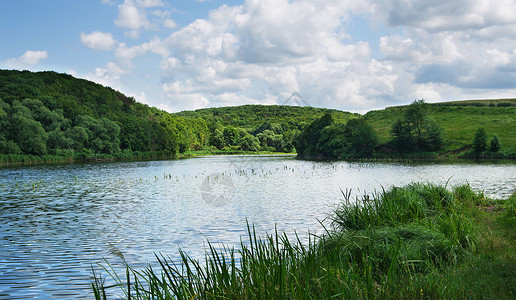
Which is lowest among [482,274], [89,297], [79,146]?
[89,297]

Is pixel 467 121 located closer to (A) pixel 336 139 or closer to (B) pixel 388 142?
(B) pixel 388 142

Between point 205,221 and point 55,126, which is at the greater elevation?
point 55,126

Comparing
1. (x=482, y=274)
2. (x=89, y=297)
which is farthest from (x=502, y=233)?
(x=89, y=297)

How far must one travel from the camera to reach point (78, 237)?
15070 millimetres

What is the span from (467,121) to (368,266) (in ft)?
374

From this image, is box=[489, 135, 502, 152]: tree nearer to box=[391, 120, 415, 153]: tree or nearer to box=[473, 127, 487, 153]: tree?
box=[473, 127, 487, 153]: tree

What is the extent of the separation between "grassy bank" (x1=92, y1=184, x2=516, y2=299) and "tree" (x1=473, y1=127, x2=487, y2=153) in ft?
240

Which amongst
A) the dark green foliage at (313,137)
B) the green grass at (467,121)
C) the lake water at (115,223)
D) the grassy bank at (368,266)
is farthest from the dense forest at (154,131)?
the grassy bank at (368,266)

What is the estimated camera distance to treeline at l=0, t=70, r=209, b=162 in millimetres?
71625

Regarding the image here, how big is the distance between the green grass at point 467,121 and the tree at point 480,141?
12.1 feet

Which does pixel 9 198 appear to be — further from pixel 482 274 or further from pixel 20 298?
pixel 482 274

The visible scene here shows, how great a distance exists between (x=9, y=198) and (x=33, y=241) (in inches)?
572

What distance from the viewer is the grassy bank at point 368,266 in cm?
563

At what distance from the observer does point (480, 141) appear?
7956cm
